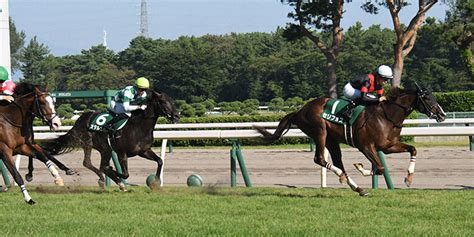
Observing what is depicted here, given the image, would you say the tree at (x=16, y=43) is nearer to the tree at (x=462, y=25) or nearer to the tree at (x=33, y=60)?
the tree at (x=33, y=60)

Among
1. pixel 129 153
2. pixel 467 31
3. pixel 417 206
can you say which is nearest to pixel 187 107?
pixel 467 31

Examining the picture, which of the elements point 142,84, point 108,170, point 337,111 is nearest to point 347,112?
point 337,111

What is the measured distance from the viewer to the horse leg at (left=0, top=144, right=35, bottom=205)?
25.2 feet

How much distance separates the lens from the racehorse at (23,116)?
8227 mm

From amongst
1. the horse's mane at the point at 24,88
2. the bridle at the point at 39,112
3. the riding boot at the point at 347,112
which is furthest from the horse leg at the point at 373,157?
the horse's mane at the point at 24,88

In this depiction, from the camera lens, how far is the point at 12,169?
25.9ft

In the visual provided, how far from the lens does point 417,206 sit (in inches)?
270

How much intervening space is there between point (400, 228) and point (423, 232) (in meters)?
0.24

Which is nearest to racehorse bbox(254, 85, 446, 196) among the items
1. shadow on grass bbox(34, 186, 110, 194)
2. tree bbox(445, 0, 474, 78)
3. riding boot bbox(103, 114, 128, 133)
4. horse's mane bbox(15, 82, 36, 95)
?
Result: riding boot bbox(103, 114, 128, 133)

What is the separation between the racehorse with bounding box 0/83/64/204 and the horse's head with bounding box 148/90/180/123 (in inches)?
55.8

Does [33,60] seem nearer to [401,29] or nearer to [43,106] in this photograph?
[401,29]

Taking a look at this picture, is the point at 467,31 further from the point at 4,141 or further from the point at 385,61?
the point at 385,61

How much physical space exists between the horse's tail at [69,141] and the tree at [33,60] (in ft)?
242

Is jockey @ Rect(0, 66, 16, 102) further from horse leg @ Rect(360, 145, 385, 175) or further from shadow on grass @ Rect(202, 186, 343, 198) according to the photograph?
horse leg @ Rect(360, 145, 385, 175)
